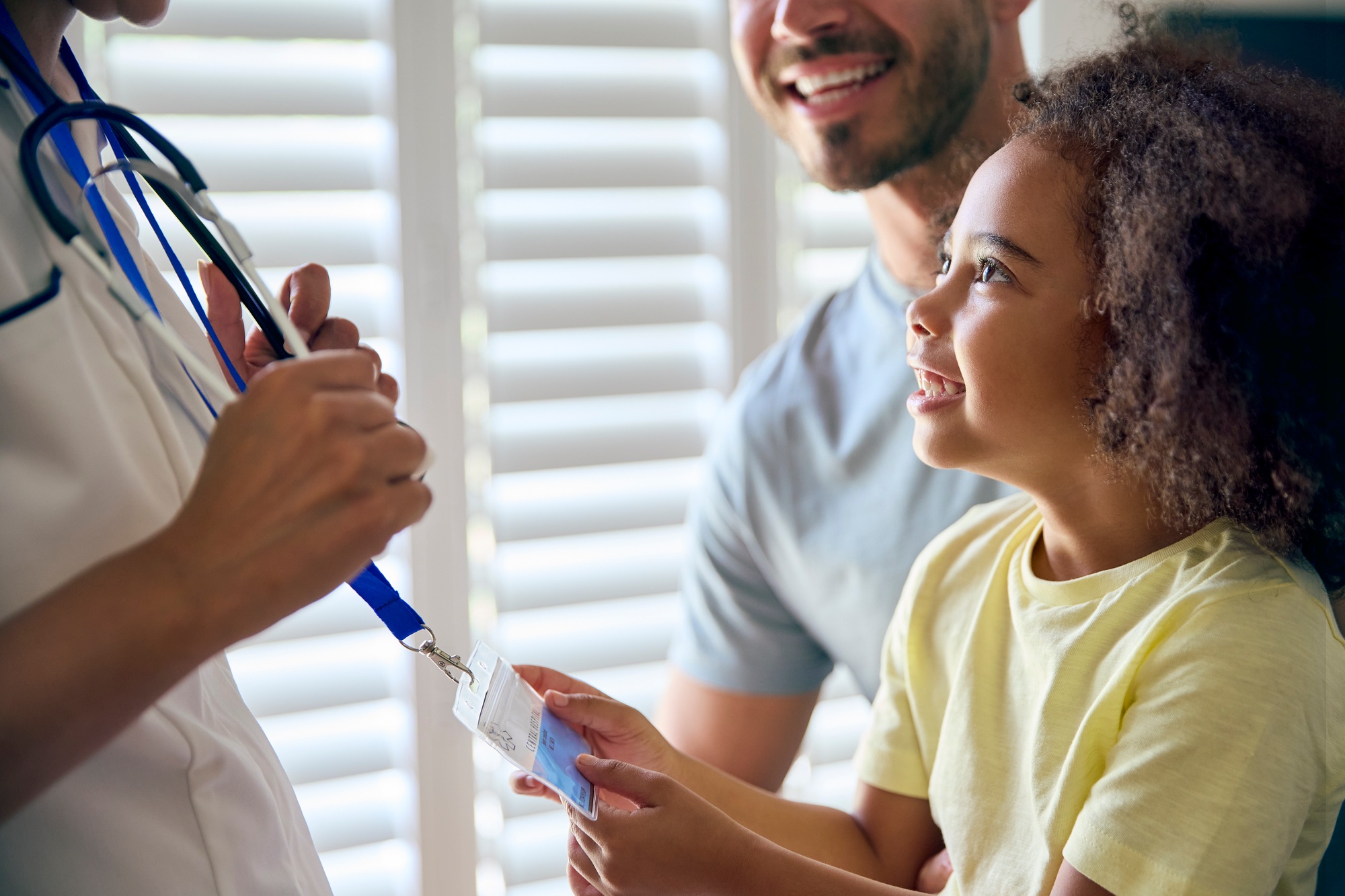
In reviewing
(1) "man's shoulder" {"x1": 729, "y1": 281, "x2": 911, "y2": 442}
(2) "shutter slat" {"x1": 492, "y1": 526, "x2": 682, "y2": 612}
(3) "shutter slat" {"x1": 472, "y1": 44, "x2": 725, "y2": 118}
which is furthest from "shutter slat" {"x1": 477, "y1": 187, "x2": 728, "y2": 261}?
(2) "shutter slat" {"x1": 492, "y1": 526, "x2": 682, "y2": 612}

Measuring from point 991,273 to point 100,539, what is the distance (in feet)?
2.44

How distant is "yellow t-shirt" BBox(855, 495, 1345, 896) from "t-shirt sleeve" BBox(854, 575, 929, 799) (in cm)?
3

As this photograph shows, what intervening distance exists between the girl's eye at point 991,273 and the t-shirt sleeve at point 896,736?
1.15 feet

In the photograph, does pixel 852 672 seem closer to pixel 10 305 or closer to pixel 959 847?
pixel 959 847

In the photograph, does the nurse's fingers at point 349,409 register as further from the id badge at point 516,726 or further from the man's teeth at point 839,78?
the man's teeth at point 839,78

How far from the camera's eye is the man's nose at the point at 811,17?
4.78ft

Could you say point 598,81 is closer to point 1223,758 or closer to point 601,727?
point 601,727

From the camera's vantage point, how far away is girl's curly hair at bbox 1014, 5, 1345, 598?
2.83 ft

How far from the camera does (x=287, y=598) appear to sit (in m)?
0.57

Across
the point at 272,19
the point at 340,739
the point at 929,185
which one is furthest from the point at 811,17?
the point at 340,739

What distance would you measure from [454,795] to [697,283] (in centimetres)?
96

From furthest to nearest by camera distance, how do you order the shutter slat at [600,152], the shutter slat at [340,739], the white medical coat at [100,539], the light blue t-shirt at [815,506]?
the shutter slat at [600,152] → the shutter slat at [340,739] → the light blue t-shirt at [815,506] → the white medical coat at [100,539]

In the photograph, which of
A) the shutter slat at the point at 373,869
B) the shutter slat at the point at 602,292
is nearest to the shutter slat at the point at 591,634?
the shutter slat at the point at 373,869

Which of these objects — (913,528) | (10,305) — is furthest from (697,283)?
(10,305)
